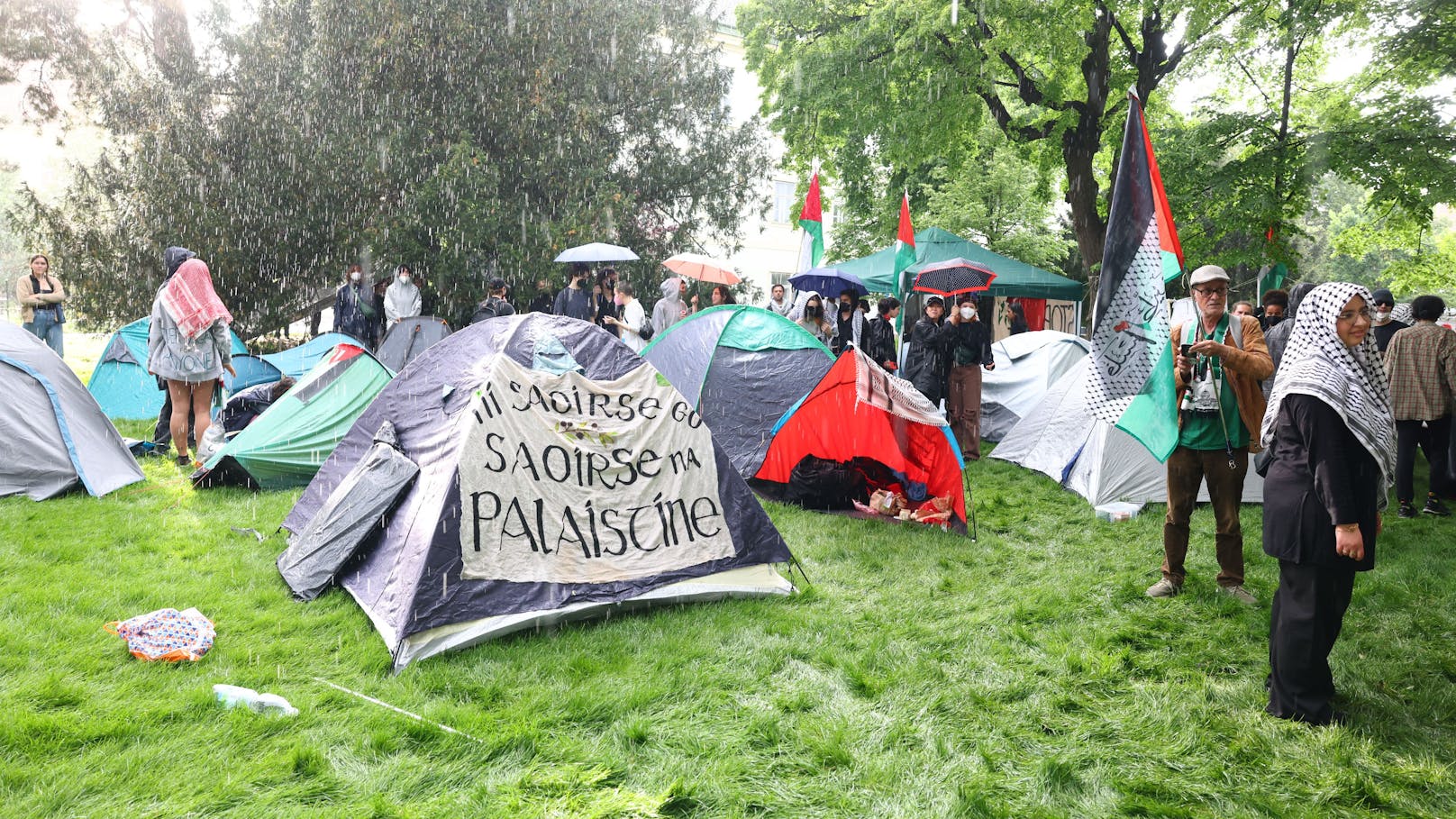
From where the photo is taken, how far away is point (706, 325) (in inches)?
318

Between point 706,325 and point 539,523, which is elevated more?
point 706,325

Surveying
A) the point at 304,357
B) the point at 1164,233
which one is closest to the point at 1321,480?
the point at 1164,233

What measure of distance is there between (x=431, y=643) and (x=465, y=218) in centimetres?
1064

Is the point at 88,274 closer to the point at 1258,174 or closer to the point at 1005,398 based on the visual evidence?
the point at 1005,398

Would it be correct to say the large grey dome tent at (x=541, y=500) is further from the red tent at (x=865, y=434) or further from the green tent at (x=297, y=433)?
the green tent at (x=297, y=433)

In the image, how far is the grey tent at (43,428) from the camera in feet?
20.3

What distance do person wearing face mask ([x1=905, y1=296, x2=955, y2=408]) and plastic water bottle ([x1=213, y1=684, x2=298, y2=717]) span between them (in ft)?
21.2

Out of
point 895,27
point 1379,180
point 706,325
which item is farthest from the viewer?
point 895,27

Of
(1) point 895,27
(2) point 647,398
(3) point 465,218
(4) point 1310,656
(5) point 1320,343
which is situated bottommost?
(4) point 1310,656

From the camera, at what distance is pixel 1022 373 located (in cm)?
1018

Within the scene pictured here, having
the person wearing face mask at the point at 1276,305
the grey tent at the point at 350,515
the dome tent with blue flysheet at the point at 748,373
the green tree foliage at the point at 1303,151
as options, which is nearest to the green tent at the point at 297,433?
the grey tent at the point at 350,515

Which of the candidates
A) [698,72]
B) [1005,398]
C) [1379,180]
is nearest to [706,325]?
[1005,398]

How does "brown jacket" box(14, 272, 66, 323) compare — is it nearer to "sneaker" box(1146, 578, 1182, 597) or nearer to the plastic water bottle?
the plastic water bottle

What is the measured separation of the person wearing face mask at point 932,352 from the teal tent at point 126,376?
7.22 metres
